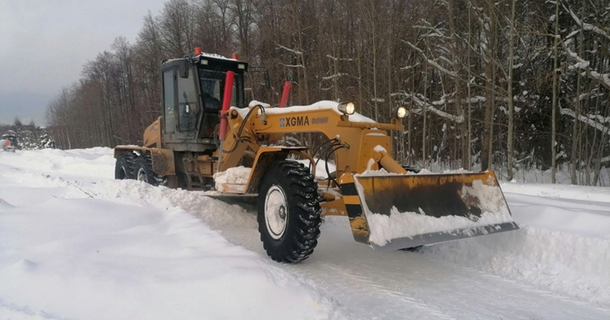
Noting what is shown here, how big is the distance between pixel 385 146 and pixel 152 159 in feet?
17.5

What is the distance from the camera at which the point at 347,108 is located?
459cm

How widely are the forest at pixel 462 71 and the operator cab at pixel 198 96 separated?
3.24 m

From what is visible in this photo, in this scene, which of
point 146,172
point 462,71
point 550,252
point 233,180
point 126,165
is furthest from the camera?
point 462,71

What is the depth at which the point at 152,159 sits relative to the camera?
833 cm

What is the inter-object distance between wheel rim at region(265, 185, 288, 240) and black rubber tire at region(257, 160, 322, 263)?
0.09ft

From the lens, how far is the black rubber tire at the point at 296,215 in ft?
13.9

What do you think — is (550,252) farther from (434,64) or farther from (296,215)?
(434,64)

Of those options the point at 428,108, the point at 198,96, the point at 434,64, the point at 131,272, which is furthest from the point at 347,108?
the point at 428,108

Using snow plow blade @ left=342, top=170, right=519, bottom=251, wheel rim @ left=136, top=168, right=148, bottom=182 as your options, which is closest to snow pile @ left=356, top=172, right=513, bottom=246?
snow plow blade @ left=342, top=170, right=519, bottom=251

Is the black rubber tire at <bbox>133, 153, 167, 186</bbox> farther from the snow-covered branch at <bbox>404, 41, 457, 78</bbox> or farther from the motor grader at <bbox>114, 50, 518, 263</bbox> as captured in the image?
the snow-covered branch at <bbox>404, 41, 457, 78</bbox>

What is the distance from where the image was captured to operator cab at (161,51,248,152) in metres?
7.74

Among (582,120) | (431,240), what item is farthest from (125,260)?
(582,120)

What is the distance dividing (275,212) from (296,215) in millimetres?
579

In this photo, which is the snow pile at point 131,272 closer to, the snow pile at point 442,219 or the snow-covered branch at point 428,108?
the snow pile at point 442,219
